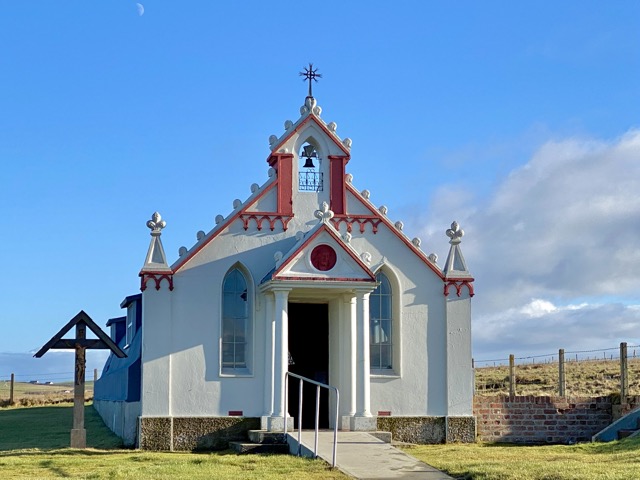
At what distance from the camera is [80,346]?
2159 centimetres

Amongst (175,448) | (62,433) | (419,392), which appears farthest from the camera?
(62,433)

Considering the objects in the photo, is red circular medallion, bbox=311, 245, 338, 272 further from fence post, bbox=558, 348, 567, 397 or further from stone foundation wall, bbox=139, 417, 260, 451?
fence post, bbox=558, 348, 567, 397

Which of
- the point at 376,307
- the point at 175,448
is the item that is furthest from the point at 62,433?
the point at 376,307

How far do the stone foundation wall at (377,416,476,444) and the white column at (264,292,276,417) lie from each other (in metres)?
2.67

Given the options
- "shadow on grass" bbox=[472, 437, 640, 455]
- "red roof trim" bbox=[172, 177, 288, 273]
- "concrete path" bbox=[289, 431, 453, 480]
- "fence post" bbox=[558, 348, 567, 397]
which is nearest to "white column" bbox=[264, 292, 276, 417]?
"concrete path" bbox=[289, 431, 453, 480]

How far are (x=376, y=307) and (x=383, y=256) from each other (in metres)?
1.20

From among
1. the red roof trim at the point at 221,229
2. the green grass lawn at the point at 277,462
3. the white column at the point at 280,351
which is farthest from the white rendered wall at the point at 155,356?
the white column at the point at 280,351

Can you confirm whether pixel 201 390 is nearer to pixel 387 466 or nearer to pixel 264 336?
pixel 264 336

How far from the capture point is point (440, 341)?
2400 centimetres

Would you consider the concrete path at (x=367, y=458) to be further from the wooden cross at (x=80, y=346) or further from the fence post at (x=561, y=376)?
the fence post at (x=561, y=376)

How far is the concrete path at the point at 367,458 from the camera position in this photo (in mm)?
16516

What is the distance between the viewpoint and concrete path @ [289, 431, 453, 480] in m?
16.5

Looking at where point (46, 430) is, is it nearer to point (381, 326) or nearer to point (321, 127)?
point (381, 326)

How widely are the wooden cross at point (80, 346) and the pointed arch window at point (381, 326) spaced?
19.1 ft
